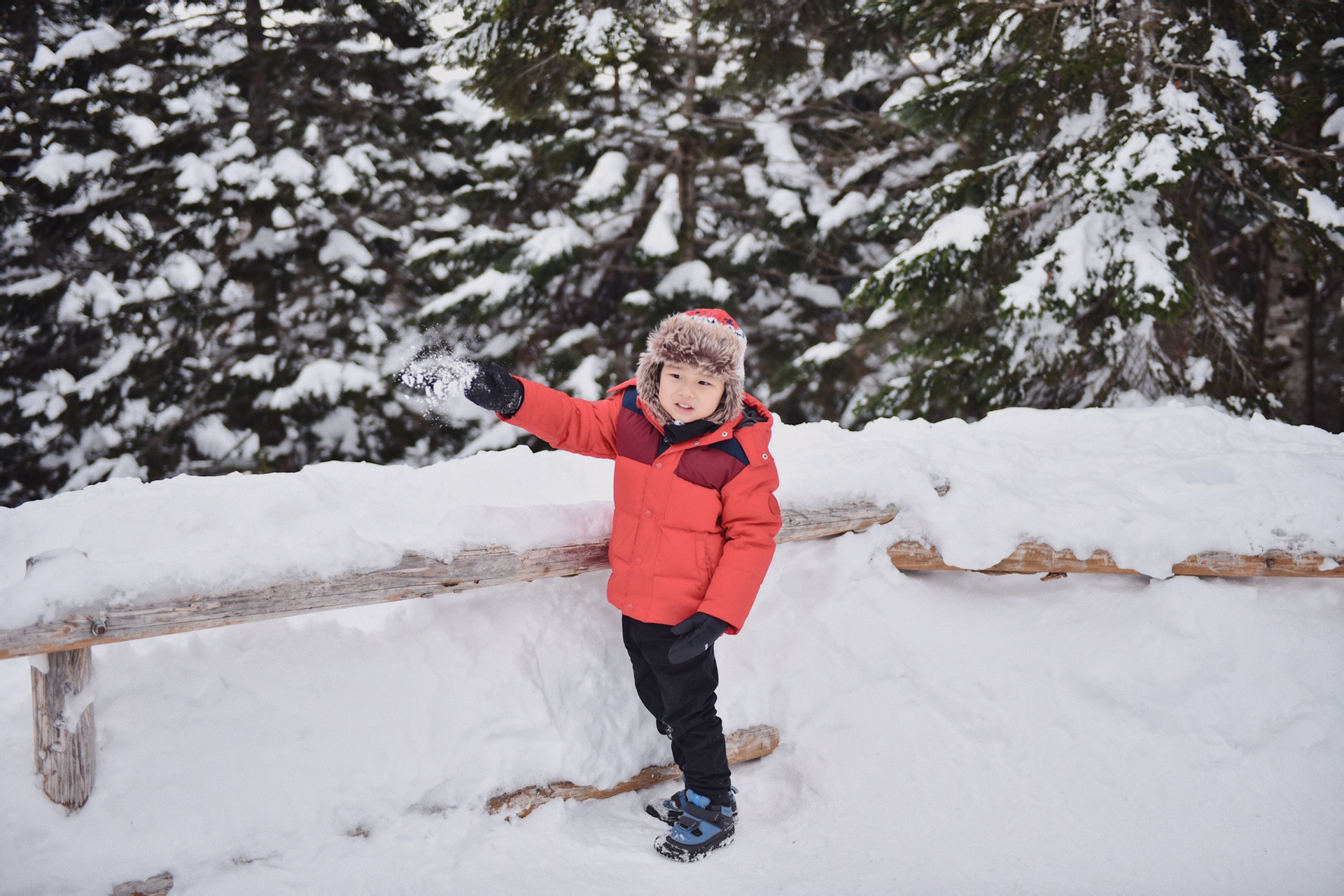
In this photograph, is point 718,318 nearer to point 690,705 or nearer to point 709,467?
point 709,467

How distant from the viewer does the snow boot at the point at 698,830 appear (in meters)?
2.71

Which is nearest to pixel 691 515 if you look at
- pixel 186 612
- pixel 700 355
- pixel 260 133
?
pixel 700 355

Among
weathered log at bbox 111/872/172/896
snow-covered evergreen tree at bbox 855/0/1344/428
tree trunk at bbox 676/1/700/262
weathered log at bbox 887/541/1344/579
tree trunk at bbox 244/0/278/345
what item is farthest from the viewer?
tree trunk at bbox 244/0/278/345

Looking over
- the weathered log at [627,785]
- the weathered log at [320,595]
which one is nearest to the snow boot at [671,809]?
the weathered log at [627,785]

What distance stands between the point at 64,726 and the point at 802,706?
8.95 feet

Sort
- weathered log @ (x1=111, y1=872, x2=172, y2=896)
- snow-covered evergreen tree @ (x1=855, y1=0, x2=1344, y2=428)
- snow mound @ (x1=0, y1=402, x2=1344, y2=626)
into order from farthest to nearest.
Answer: snow-covered evergreen tree @ (x1=855, y1=0, x2=1344, y2=428), snow mound @ (x1=0, y1=402, x2=1344, y2=626), weathered log @ (x1=111, y1=872, x2=172, y2=896)

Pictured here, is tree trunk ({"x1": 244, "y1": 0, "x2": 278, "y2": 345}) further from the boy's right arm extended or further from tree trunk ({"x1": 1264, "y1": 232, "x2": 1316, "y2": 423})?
tree trunk ({"x1": 1264, "y1": 232, "x2": 1316, "y2": 423})

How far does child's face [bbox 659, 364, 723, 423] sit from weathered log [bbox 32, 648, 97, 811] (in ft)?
6.81

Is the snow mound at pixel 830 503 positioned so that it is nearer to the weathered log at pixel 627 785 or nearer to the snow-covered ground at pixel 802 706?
the snow-covered ground at pixel 802 706

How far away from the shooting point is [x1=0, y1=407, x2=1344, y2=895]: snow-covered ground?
8.21 ft

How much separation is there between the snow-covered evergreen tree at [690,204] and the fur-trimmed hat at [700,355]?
21.4 ft

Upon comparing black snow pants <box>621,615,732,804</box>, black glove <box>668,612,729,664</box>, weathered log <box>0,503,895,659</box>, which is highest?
weathered log <box>0,503,895,659</box>

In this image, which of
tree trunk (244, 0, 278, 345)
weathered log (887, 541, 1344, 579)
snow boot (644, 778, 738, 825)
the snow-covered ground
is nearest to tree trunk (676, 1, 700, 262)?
tree trunk (244, 0, 278, 345)

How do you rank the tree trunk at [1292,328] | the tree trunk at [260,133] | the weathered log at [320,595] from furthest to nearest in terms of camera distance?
the tree trunk at [260,133]
the tree trunk at [1292,328]
the weathered log at [320,595]
